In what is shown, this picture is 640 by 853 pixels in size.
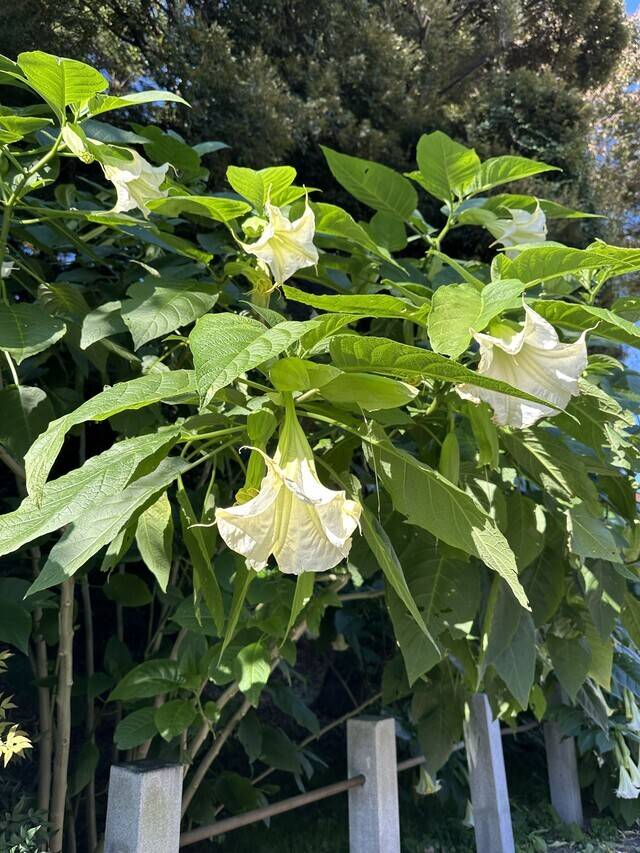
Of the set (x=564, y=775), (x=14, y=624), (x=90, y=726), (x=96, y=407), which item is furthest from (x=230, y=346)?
(x=564, y=775)

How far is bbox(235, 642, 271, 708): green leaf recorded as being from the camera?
2.77 feet

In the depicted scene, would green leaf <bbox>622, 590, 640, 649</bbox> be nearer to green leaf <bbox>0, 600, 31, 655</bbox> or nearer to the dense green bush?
the dense green bush

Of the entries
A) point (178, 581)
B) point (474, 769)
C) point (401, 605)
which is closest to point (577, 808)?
point (474, 769)

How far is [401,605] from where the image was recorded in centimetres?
72

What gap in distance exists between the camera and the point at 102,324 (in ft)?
2.32

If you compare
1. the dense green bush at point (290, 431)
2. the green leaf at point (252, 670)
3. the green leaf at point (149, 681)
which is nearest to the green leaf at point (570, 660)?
the dense green bush at point (290, 431)

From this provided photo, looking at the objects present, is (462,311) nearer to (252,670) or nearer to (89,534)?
(89,534)

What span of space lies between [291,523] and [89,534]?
0.14 meters

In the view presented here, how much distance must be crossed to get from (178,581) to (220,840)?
0.57 m

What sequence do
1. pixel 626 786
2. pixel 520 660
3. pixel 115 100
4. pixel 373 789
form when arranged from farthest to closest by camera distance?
pixel 626 786 → pixel 373 789 → pixel 520 660 → pixel 115 100

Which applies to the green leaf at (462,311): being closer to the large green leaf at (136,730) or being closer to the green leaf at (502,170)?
the green leaf at (502,170)

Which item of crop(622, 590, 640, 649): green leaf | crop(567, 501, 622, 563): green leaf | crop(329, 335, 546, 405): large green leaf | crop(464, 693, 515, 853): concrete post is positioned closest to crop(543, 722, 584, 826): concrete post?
crop(464, 693, 515, 853): concrete post

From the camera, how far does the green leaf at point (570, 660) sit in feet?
2.69

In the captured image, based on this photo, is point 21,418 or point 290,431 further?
point 21,418
